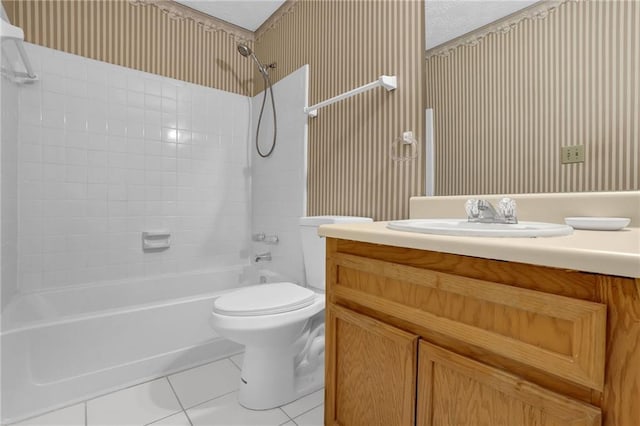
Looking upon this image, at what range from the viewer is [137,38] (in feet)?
6.86

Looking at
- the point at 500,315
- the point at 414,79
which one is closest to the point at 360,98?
the point at 414,79

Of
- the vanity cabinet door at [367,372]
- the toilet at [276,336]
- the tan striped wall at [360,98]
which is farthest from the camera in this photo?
the tan striped wall at [360,98]

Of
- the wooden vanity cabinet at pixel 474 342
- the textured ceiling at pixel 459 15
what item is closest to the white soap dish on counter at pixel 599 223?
the wooden vanity cabinet at pixel 474 342

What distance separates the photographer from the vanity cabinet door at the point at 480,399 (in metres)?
0.52

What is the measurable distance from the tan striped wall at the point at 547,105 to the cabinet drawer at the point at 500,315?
606mm

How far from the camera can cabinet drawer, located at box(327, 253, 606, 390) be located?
0.49m

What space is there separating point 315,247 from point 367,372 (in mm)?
843

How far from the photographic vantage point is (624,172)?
875 millimetres

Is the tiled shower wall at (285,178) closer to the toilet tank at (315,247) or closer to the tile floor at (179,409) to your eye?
the toilet tank at (315,247)

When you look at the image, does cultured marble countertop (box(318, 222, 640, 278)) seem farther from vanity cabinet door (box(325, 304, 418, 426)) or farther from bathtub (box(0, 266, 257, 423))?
bathtub (box(0, 266, 257, 423))

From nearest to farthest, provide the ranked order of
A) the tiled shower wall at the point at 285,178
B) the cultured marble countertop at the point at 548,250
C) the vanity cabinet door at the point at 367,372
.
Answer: the cultured marble countertop at the point at 548,250 → the vanity cabinet door at the point at 367,372 → the tiled shower wall at the point at 285,178

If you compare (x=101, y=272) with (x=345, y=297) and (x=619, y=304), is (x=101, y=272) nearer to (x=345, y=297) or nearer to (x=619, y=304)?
(x=345, y=297)

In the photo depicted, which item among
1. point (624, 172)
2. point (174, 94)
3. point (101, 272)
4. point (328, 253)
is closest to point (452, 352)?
point (328, 253)

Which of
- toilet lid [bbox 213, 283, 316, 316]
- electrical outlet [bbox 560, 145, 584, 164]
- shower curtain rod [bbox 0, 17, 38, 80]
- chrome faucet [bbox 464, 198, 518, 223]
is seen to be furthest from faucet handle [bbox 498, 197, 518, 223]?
shower curtain rod [bbox 0, 17, 38, 80]
